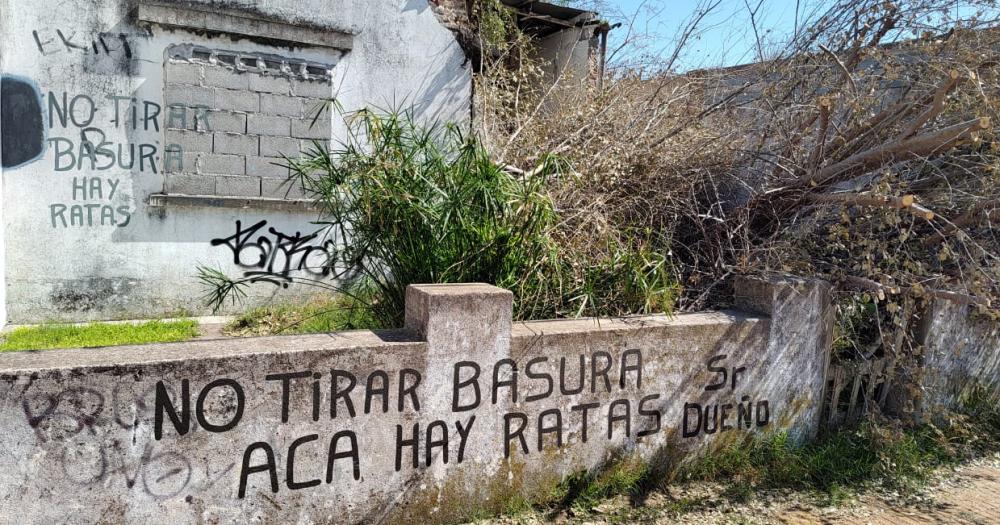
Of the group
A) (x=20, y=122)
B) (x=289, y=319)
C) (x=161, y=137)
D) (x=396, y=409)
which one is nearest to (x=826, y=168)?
(x=396, y=409)

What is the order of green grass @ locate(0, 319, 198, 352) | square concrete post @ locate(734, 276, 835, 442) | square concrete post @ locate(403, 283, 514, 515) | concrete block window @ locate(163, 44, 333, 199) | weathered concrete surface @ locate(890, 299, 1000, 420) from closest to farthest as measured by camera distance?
square concrete post @ locate(403, 283, 514, 515) → square concrete post @ locate(734, 276, 835, 442) → weathered concrete surface @ locate(890, 299, 1000, 420) → green grass @ locate(0, 319, 198, 352) → concrete block window @ locate(163, 44, 333, 199)

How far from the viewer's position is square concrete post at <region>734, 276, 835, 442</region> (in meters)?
3.82

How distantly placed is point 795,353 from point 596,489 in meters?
1.54

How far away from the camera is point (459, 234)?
11.0 feet

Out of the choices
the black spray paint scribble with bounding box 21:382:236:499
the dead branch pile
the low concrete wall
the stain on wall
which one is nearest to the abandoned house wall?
the stain on wall

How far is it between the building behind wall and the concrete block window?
0.01 m

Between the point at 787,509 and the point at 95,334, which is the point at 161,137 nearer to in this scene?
the point at 95,334

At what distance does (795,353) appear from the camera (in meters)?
3.88

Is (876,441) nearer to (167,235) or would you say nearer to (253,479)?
(253,479)

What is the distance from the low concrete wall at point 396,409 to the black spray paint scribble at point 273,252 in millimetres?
3810

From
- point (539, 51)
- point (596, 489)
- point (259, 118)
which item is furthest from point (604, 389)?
point (539, 51)

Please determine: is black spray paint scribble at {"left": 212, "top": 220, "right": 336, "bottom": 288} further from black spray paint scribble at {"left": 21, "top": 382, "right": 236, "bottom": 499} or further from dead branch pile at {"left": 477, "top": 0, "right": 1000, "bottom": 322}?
black spray paint scribble at {"left": 21, "top": 382, "right": 236, "bottom": 499}

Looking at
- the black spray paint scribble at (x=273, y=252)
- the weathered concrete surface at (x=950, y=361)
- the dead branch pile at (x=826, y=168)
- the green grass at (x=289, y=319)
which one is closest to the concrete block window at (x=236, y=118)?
the black spray paint scribble at (x=273, y=252)

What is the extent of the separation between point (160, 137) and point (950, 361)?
6.71 meters
